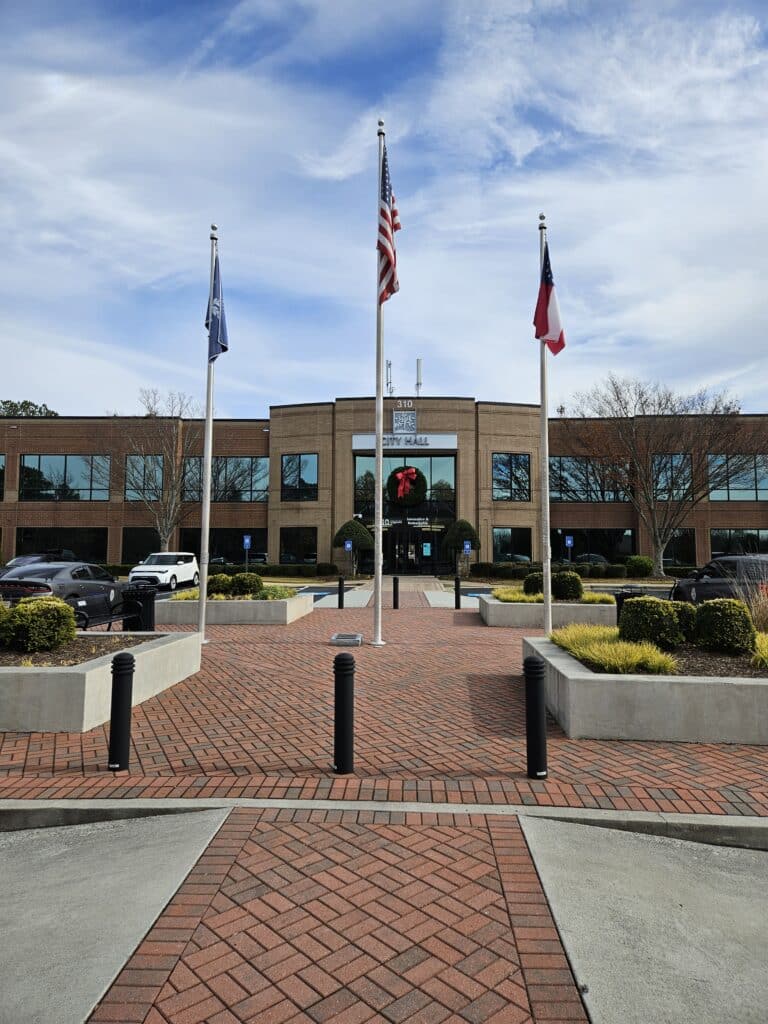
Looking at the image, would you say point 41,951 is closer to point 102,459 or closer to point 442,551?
point 442,551

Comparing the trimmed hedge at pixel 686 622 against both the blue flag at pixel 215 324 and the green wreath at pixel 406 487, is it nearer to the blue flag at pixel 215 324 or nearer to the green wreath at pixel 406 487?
the blue flag at pixel 215 324

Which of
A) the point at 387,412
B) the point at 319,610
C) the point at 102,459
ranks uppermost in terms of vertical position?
the point at 387,412

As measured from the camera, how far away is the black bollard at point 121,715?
5137 mm

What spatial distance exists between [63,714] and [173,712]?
1127 millimetres

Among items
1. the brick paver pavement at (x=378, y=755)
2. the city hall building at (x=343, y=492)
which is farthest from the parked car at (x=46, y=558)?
the brick paver pavement at (x=378, y=755)

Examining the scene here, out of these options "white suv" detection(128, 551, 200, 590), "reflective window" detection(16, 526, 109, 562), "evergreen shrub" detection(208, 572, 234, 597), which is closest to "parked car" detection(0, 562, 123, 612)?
"evergreen shrub" detection(208, 572, 234, 597)

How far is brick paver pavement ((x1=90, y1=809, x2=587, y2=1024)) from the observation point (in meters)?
2.51

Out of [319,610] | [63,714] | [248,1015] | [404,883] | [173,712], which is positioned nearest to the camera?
[248,1015]

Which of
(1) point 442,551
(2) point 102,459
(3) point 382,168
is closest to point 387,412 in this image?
(1) point 442,551

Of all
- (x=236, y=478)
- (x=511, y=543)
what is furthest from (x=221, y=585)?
(x=511, y=543)

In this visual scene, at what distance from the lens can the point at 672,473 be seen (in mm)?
34594

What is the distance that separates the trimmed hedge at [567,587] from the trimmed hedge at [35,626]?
11376 mm

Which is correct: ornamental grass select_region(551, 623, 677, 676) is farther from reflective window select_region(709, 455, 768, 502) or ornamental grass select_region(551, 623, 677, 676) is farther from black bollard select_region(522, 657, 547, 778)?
reflective window select_region(709, 455, 768, 502)

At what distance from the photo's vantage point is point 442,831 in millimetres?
4086
